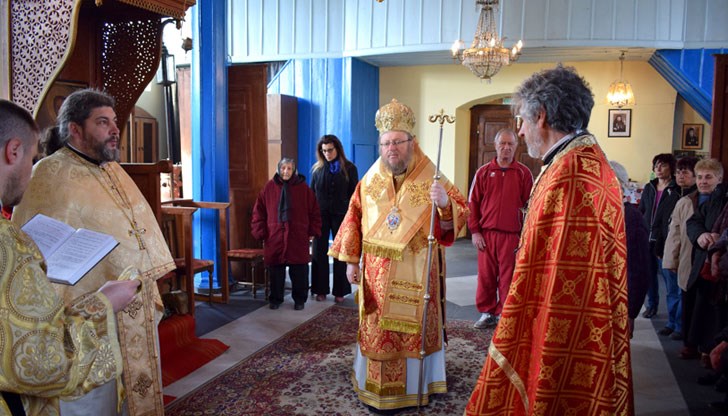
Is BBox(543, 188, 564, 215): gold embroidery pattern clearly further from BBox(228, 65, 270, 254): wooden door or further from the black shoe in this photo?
BBox(228, 65, 270, 254): wooden door

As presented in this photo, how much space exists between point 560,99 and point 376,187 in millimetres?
1680

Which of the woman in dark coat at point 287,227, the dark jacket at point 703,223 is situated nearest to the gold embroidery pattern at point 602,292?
the dark jacket at point 703,223

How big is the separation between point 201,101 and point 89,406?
13.4ft

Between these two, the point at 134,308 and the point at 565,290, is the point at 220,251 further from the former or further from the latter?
the point at 565,290

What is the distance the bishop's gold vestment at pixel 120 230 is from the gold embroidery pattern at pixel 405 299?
1.26 metres

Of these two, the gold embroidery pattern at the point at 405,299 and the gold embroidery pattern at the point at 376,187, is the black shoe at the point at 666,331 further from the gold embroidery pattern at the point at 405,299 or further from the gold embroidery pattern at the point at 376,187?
the gold embroidery pattern at the point at 376,187

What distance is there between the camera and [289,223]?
5.60 meters

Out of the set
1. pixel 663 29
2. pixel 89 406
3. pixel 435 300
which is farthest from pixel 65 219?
pixel 663 29

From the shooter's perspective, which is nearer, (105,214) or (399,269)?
(105,214)

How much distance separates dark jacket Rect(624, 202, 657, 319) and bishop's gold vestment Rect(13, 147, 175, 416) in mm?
2626

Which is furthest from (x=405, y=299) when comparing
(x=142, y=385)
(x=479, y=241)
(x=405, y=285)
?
(x=479, y=241)

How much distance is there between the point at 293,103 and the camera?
9945 millimetres

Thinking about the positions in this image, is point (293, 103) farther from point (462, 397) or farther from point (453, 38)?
point (462, 397)

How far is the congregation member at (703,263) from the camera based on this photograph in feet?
13.5
